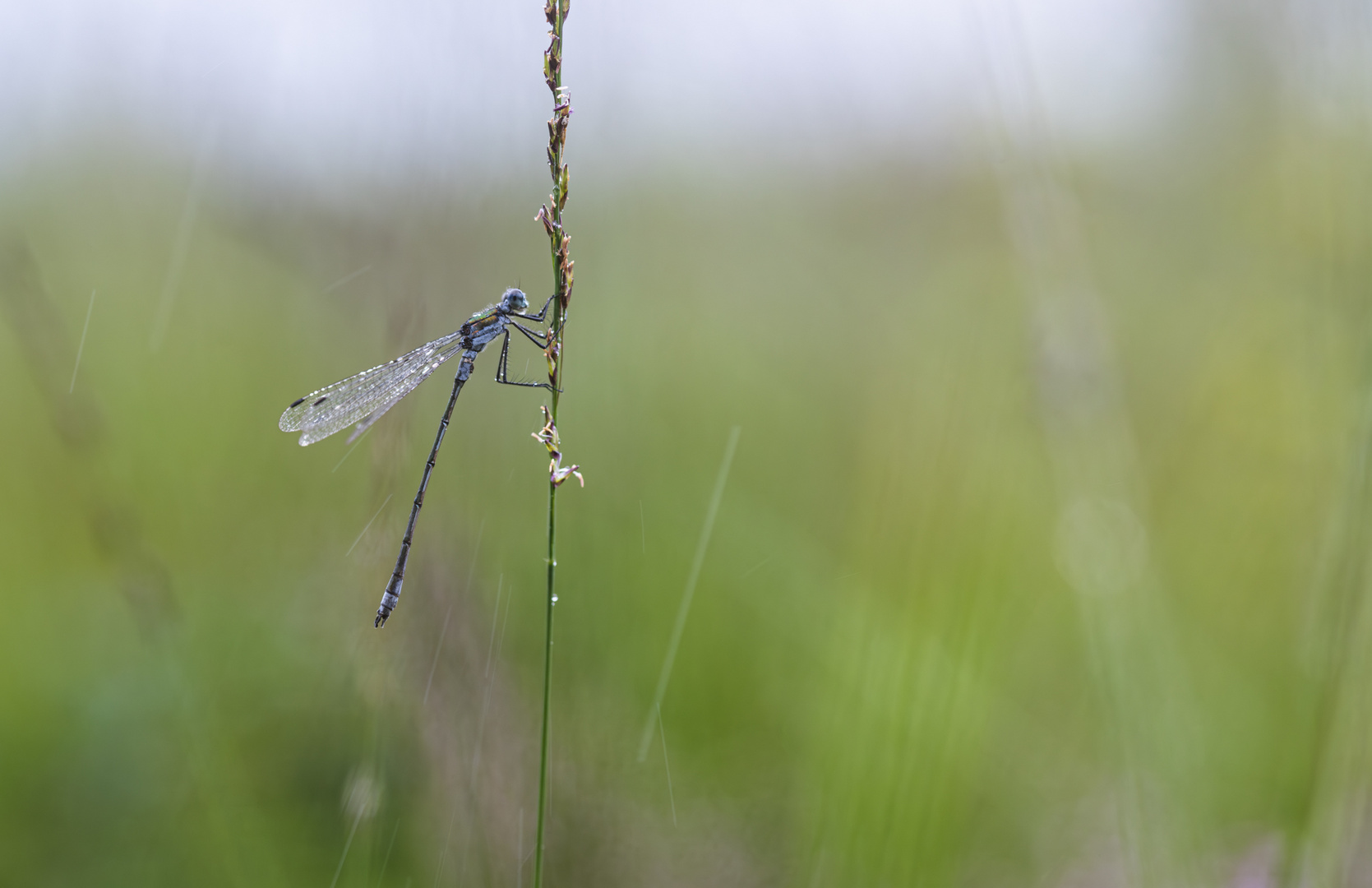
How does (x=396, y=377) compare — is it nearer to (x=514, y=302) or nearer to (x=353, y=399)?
(x=353, y=399)

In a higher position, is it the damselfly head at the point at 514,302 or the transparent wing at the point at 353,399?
the damselfly head at the point at 514,302

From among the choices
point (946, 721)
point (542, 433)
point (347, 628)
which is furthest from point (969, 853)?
point (347, 628)

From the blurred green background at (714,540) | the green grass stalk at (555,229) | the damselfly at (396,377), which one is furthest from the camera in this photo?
the damselfly at (396,377)

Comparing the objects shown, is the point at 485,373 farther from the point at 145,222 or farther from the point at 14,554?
the point at 145,222

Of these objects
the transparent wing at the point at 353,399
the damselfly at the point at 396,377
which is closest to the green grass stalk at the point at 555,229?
the damselfly at the point at 396,377

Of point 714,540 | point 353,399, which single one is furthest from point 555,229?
point 714,540

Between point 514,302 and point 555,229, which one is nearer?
point 555,229

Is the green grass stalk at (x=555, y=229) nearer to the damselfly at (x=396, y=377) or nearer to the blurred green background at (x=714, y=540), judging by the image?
the blurred green background at (x=714, y=540)
